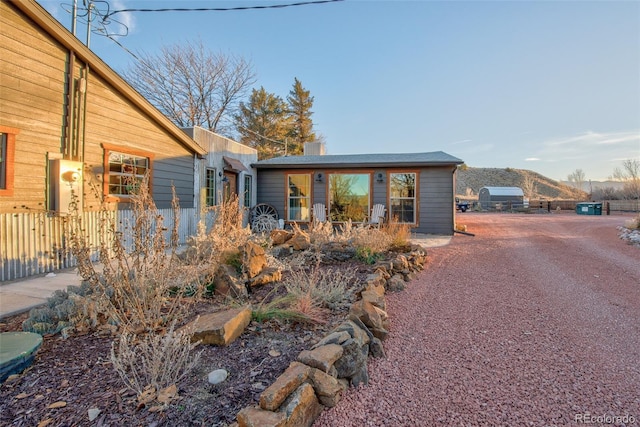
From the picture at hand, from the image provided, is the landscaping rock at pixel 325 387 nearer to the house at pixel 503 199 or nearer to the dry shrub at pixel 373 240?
the dry shrub at pixel 373 240

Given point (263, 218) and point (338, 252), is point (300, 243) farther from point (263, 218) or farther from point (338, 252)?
point (263, 218)

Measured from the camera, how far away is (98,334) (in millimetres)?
2141

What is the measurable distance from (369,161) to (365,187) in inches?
30.9

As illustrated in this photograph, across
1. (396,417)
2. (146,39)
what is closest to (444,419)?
(396,417)

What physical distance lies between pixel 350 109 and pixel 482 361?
13.7m

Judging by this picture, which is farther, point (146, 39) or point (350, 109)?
point (350, 109)

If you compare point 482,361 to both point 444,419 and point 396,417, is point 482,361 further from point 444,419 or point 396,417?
point 396,417

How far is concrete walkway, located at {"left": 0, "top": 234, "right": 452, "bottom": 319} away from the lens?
2.87 metres

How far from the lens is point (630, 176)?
2195 centimetres

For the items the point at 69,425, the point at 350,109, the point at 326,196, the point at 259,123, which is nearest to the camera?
the point at 69,425

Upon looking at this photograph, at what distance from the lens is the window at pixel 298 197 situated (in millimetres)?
9930

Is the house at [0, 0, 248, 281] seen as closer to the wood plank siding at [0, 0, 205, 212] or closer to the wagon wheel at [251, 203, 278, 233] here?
the wood plank siding at [0, 0, 205, 212]

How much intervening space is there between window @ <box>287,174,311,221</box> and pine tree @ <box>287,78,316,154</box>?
15.4m

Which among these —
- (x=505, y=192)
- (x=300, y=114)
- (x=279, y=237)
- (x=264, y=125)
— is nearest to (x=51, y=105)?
(x=279, y=237)
